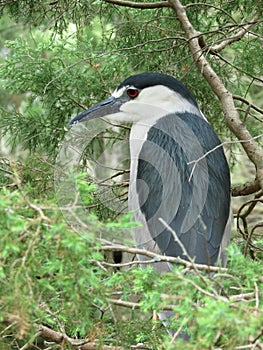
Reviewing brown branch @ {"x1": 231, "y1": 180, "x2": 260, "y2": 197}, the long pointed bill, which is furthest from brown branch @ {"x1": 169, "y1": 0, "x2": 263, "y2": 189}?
the long pointed bill

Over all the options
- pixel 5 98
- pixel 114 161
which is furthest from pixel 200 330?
pixel 5 98

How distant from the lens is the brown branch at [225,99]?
219 cm

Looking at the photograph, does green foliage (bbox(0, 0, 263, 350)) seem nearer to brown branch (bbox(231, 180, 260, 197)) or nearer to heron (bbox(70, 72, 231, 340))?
heron (bbox(70, 72, 231, 340))

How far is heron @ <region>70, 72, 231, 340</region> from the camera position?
1974 millimetres

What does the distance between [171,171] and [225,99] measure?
15.0 inches

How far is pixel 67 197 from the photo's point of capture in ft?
4.62

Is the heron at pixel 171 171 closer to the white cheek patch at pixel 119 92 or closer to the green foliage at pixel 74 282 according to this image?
the white cheek patch at pixel 119 92

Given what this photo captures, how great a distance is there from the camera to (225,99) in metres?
2.31

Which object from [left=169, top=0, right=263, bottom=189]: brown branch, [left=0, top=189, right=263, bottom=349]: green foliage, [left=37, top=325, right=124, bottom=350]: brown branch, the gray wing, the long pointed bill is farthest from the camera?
the long pointed bill

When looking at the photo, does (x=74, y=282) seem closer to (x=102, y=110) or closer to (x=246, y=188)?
(x=102, y=110)

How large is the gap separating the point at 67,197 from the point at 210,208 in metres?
0.76

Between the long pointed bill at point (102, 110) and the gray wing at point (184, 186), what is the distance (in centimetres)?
18

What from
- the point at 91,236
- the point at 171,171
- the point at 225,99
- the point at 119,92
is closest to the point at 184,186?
the point at 171,171

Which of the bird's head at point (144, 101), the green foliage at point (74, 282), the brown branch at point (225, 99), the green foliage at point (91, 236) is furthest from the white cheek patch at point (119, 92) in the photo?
the green foliage at point (74, 282)
